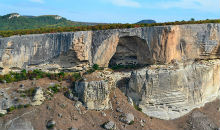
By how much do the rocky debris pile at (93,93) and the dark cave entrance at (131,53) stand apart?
5.53 m

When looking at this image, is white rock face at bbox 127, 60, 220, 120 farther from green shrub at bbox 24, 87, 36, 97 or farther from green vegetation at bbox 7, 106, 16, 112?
green vegetation at bbox 7, 106, 16, 112

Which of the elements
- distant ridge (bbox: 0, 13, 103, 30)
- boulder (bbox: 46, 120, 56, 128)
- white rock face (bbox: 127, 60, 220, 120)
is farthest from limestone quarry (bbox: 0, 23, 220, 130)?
distant ridge (bbox: 0, 13, 103, 30)

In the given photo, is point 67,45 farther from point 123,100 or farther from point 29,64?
point 123,100

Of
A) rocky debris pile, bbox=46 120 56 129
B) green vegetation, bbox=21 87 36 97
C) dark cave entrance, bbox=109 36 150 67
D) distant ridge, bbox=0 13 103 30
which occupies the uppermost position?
distant ridge, bbox=0 13 103 30

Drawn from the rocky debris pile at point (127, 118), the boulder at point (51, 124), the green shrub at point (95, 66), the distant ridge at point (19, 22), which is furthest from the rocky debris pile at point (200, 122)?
the distant ridge at point (19, 22)

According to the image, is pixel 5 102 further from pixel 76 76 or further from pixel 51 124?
pixel 76 76

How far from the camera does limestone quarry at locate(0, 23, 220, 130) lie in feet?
68.9

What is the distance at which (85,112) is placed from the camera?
20297 mm

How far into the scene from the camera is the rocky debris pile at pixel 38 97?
1948 centimetres

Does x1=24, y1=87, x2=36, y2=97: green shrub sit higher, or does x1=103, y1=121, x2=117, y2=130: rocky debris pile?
x1=24, y1=87, x2=36, y2=97: green shrub

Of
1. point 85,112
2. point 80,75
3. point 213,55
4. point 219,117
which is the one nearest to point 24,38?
point 80,75

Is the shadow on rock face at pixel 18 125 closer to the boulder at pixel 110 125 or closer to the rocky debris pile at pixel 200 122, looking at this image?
the boulder at pixel 110 125

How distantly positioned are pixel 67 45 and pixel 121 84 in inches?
256

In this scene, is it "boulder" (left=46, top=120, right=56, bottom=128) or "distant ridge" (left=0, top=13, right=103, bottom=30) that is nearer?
"boulder" (left=46, top=120, right=56, bottom=128)
